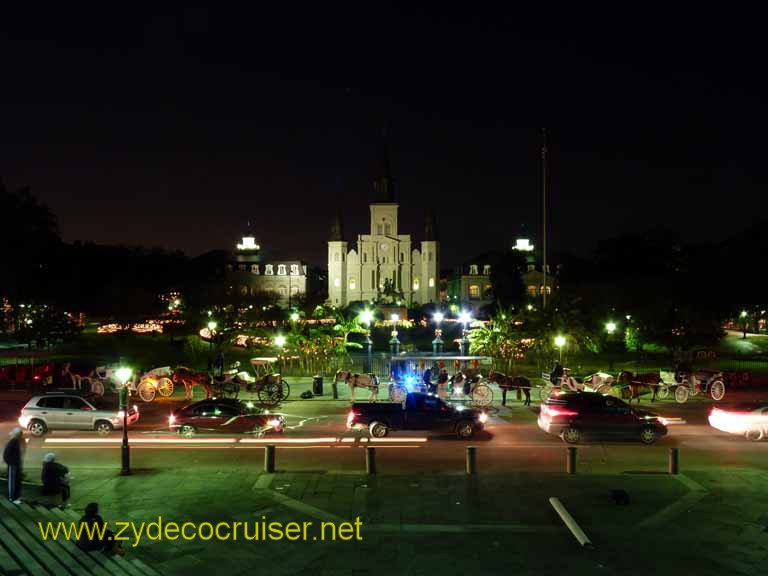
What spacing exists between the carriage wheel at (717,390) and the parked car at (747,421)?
7718mm

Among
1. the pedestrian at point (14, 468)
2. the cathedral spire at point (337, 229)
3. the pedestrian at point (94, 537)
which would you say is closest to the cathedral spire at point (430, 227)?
the cathedral spire at point (337, 229)

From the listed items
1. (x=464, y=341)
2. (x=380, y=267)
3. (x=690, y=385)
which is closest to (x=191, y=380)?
(x=464, y=341)

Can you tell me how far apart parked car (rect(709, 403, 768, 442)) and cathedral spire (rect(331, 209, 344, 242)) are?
96.7m

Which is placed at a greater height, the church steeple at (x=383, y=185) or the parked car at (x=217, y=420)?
the church steeple at (x=383, y=185)

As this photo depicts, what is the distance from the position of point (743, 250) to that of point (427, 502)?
146ft

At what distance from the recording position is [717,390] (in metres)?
26.4

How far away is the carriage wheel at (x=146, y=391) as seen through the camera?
85.1 feet

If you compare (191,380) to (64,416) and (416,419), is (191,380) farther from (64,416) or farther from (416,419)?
(416,419)

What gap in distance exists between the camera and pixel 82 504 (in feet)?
41.0

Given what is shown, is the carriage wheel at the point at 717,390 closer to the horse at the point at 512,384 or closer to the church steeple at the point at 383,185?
the horse at the point at 512,384

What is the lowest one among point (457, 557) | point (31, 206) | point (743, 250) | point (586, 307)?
point (457, 557)

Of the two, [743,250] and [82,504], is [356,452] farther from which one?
[743,250]

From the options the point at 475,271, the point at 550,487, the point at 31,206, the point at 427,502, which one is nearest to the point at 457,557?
the point at 427,502

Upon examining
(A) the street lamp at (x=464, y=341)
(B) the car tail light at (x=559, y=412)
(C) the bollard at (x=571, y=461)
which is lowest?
→ (C) the bollard at (x=571, y=461)
